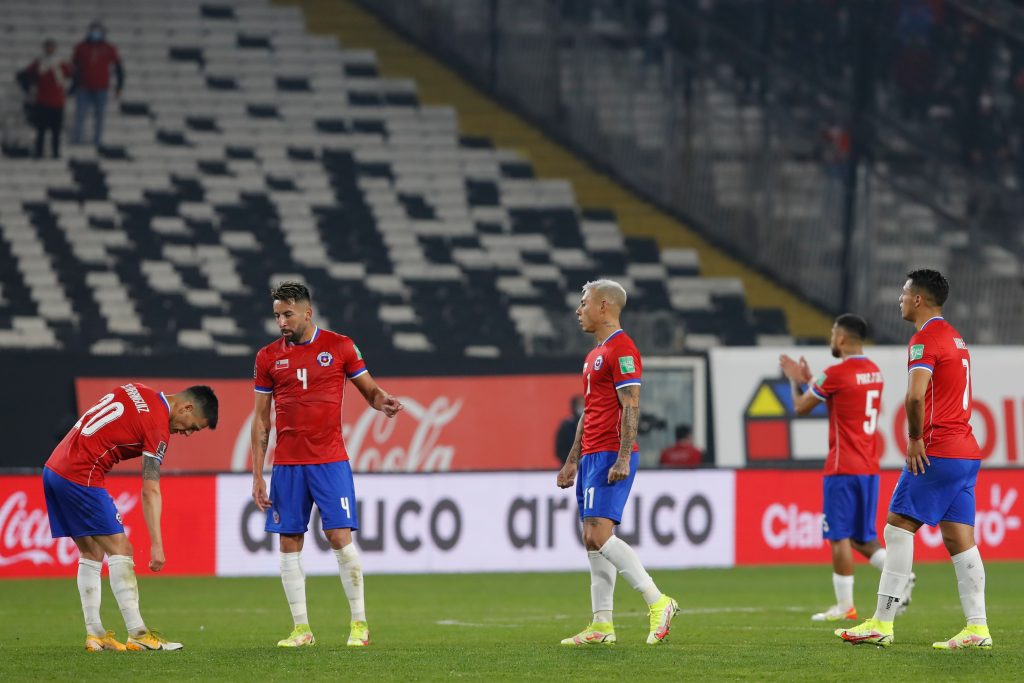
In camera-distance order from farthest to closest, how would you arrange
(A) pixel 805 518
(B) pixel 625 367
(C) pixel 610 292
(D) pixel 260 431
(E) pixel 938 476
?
(A) pixel 805 518 < (D) pixel 260 431 < (C) pixel 610 292 < (B) pixel 625 367 < (E) pixel 938 476

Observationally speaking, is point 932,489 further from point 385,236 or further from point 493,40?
point 493,40

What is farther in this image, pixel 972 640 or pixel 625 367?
pixel 625 367

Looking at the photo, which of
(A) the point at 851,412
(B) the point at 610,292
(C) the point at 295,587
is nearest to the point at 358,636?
(C) the point at 295,587

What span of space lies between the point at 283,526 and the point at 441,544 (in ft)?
25.2

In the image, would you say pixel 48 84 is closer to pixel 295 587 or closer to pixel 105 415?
pixel 105 415

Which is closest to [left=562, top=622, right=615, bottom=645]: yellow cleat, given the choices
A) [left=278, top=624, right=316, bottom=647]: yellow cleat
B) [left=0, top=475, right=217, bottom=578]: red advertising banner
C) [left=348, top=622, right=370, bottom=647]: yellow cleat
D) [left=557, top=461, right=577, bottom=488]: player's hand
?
[left=557, top=461, right=577, bottom=488]: player's hand

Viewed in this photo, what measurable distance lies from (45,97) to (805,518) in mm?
13542

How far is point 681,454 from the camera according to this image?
68.6 feet

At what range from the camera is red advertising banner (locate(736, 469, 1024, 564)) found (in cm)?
1897

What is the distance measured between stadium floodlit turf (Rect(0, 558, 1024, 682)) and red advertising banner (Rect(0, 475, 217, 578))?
0.92 feet

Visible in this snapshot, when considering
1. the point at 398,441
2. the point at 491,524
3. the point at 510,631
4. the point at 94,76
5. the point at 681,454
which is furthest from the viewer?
the point at 94,76

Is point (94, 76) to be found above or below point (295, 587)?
above

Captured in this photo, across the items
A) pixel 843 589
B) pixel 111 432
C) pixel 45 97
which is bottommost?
pixel 843 589

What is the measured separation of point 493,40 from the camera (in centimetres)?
2897
